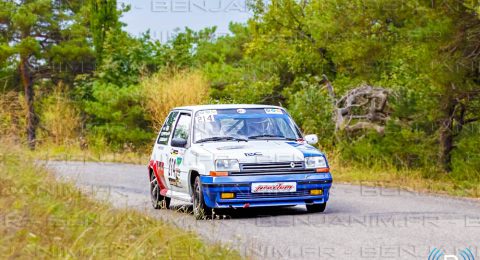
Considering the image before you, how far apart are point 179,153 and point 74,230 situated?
551 centimetres

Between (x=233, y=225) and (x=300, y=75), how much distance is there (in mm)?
23261

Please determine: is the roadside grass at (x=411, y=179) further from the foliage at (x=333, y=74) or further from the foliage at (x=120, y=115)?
the foliage at (x=120, y=115)

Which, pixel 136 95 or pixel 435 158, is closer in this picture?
pixel 435 158

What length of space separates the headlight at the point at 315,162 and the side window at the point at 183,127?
2.14 meters

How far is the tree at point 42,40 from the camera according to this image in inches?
2060

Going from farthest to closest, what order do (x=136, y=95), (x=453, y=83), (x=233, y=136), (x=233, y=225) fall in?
(x=136, y=95)
(x=453, y=83)
(x=233, y=136)
(x=233, y=225)

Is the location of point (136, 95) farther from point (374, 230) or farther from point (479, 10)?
point (374, 230)

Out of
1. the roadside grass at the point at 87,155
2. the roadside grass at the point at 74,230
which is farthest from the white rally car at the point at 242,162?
the roadside grass at the point at 87,155

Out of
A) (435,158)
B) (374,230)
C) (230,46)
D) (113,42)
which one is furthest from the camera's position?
(230,46)

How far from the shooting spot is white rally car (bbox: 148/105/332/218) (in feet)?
45.1

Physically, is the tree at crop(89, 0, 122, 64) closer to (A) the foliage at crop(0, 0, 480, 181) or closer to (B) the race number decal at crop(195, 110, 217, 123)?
(A) the foliage at crop(0, 0, 480, 181)

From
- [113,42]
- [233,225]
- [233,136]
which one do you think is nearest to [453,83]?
[233,136]

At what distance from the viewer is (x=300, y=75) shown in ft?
119

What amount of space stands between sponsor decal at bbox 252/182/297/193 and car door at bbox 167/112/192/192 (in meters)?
1.32
